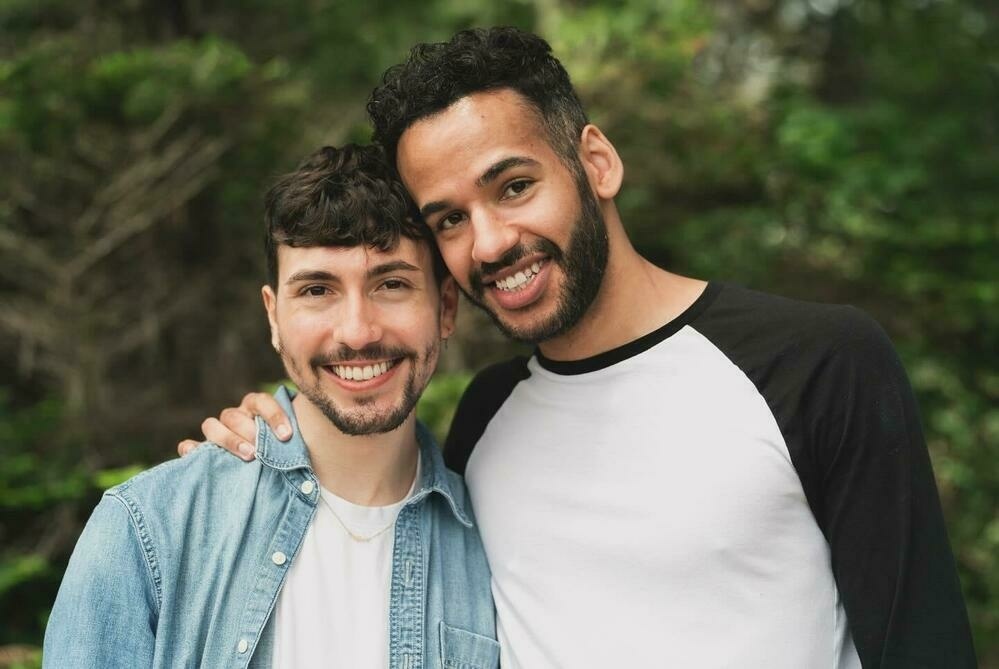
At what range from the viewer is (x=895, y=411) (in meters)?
2.12

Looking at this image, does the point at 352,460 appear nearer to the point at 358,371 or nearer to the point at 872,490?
the point at 358,371

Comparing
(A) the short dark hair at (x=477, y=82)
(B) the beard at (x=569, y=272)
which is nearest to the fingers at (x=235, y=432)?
(B) the beard at (x=569, y=272)

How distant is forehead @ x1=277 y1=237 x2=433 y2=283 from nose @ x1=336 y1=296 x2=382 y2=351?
0.25 ft

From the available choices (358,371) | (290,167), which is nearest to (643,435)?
(358,371)

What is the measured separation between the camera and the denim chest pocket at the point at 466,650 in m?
2.34

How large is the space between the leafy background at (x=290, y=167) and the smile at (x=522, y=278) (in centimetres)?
164

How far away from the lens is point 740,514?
217 cm

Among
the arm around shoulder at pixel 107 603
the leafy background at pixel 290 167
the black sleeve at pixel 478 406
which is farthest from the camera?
the leafy background at pixel 290 167

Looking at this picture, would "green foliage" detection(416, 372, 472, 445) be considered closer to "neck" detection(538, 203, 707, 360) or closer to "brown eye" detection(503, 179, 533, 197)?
"neck" detection(538, 203, 707, 360)

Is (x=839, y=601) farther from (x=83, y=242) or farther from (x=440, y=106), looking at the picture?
(x=83, y=242)

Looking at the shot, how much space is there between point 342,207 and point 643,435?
96 cm

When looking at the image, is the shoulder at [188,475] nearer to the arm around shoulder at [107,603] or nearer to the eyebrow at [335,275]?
the arm around shoulder at [107,603]

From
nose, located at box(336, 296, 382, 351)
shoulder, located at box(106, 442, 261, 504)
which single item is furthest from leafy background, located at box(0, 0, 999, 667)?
nose, located at box(336, 296, 382, 351)

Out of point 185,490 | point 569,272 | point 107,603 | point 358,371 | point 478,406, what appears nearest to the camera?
point 107,603
